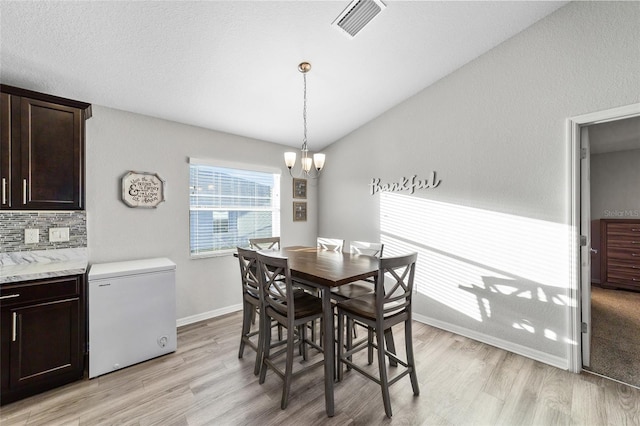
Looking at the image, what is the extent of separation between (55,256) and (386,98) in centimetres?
385

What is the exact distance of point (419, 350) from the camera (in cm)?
262

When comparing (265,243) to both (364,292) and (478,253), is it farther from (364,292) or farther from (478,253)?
(478,253)

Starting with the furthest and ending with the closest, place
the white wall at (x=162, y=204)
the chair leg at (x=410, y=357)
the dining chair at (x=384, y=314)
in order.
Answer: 1. the white wall at (x=162, y=204)
2. the chair leg at (x=410, y=357)
3. the dining chair at (x=384, y=314)

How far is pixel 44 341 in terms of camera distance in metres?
1.99

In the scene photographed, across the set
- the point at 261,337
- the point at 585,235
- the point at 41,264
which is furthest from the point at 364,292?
the point at 41,264

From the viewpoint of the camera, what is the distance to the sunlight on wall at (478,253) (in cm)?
241

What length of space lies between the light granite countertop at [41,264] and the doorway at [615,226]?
200 inches

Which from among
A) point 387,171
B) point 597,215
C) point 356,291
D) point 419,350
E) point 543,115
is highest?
point 543,115

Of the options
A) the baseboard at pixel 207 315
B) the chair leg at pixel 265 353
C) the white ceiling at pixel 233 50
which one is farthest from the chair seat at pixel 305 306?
the white ceiling at pixel 233 50

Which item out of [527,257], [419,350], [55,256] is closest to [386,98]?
[527,257]

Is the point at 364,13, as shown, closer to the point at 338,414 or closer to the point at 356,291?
Result: the point at 356,291

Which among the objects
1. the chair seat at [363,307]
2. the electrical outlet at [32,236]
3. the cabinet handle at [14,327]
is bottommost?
the cabinet handle at [14,327]

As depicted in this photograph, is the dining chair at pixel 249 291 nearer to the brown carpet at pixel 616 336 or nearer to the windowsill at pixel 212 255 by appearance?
the windowsill at pixel 212 255

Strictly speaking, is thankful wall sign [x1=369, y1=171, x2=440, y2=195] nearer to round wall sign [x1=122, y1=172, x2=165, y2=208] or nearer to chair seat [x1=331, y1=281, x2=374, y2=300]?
chair seat [x1=331, y1=281, x2=374, y2=300]
